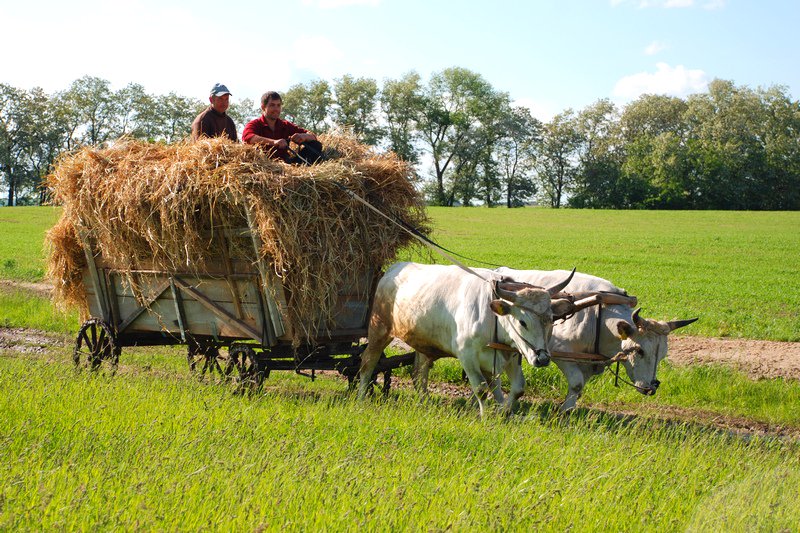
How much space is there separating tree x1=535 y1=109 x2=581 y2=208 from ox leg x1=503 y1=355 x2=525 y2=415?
84563mm

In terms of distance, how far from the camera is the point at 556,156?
9300 cm

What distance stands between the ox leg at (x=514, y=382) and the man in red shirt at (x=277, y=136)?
3.26 m

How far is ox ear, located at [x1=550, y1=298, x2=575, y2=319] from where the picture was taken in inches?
325

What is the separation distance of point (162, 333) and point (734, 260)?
26.9 m

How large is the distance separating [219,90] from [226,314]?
3.13 metres

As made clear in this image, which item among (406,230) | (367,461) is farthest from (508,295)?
(367,461)

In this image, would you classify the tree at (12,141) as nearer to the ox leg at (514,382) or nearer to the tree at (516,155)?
the tree at (516,155)

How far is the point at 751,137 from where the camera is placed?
80.1m

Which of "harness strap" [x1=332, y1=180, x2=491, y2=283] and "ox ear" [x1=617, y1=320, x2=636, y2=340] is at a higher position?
"harness strap" [x1=332, y1=180, x2=491, y2=283]

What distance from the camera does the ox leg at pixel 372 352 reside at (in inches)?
389

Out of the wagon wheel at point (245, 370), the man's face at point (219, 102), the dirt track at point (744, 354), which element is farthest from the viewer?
the dirt track at point (744, 354)

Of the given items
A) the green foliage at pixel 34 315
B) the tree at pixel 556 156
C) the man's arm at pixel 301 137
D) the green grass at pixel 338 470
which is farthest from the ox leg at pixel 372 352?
the tree at pixel 556 156

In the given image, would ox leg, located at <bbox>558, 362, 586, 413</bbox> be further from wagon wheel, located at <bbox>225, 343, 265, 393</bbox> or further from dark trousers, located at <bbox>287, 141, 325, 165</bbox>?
dark trousers, located at <bbox>287, 141, 325, 165</bbox>

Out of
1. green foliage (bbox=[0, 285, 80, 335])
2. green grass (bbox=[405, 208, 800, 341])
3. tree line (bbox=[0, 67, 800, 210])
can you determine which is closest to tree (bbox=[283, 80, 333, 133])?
tree line (bbox=[0, 67, 800, 210])
